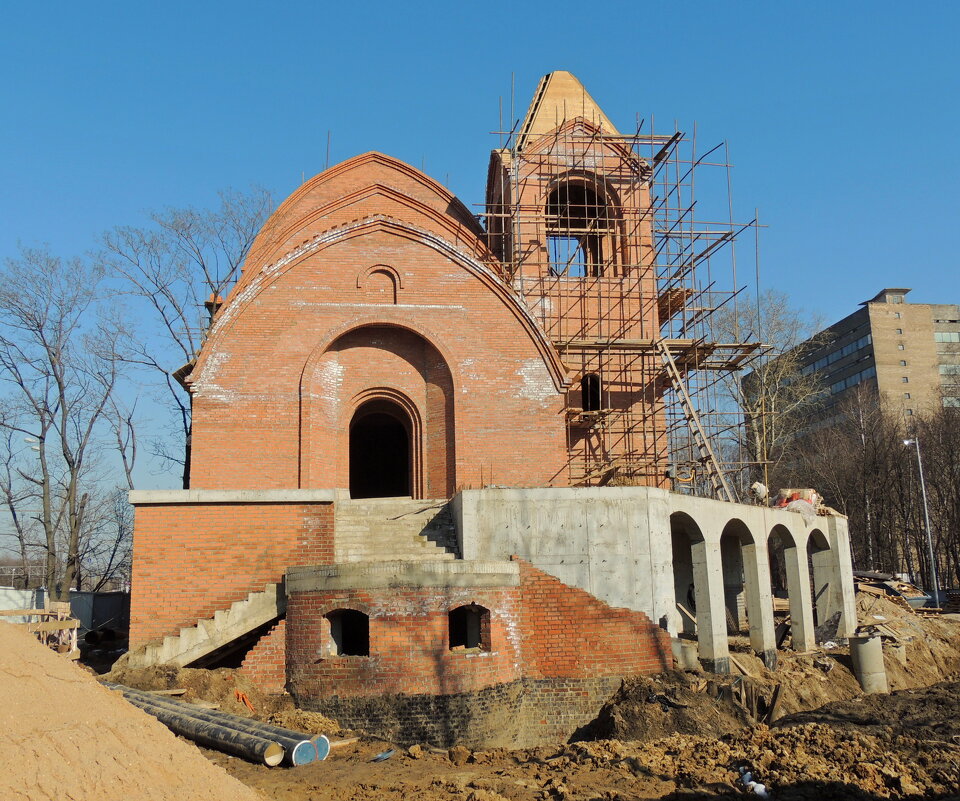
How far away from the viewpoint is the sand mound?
23.1ft

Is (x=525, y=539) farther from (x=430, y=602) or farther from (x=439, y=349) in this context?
(x=439, y=349)

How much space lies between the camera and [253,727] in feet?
34.5

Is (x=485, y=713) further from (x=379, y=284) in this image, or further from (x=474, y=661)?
(x=379, y=284)

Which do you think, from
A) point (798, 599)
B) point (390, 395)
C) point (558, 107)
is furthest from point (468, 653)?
point (558, 107)

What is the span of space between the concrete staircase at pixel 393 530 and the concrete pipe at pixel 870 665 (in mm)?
7536

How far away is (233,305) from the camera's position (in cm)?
1709

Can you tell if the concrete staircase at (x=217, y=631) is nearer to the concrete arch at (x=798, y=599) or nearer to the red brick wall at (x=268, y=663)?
the red brick wall at (x=268, y=663)

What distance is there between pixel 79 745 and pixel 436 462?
10904 millimetres

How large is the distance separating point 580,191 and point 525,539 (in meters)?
12.4

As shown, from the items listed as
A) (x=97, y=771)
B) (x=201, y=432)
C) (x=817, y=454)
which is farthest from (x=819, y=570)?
(x=817, y=454)

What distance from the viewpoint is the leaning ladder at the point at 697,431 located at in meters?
17.9

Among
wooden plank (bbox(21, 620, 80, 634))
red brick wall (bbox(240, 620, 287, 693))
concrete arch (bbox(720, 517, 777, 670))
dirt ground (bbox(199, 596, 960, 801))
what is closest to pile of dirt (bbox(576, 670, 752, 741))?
dirt ground (bbox(199, 596, 960, 801))

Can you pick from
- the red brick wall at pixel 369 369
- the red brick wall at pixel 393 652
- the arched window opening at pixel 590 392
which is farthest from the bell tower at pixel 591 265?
the red brick wall at pixel 393 652

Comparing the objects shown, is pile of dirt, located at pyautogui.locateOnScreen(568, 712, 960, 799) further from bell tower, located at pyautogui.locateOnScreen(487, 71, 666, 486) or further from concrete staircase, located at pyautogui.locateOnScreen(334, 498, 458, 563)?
bell tower, located at pyautogui.locateOnScreen(487, 71, 666, 486)
